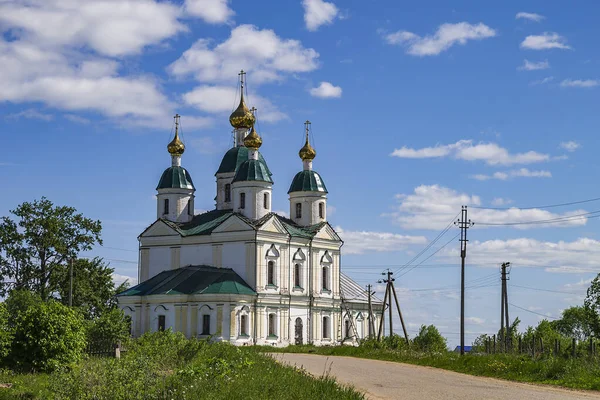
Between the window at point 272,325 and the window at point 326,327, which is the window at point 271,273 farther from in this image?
the window at point 326,327

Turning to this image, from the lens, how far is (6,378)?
23594 millimetres

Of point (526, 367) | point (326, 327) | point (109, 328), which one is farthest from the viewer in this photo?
point (326, 327)

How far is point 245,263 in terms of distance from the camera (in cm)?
5359

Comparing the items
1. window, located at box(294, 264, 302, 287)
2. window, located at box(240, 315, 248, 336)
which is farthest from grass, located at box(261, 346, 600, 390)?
window, located at box(294, 264, 302, 287)

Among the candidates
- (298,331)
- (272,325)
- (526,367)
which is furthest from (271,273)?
(526,367)

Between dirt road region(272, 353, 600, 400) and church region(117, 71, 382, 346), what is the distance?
84.4ft

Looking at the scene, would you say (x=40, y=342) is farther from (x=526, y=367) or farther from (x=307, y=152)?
(x=307, y=152)

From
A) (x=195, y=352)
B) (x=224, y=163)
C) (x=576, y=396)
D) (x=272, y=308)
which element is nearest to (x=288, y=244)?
(x=272, y=308)

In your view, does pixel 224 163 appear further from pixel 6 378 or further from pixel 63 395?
pixel 63 395

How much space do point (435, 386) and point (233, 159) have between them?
41551 mm

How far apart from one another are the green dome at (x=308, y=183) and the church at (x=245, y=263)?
70 mm

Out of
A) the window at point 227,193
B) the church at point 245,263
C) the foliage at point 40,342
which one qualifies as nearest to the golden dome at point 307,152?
the church at point 245,263

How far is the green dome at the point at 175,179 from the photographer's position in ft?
194

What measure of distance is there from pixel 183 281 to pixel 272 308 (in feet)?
18.9
